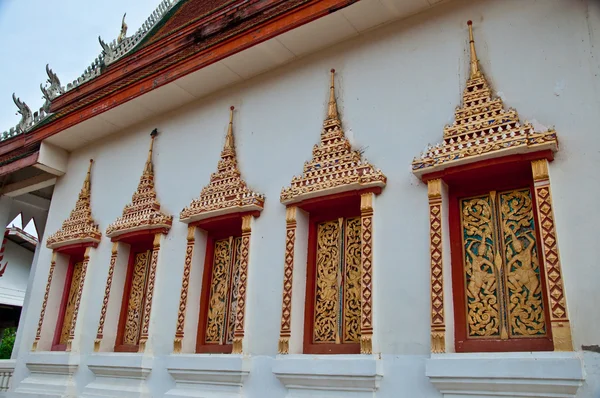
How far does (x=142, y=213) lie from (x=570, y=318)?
4.82m

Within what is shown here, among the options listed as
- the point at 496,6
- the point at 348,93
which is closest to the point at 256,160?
the point at 348,93

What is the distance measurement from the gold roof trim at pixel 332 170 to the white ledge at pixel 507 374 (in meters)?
1.65

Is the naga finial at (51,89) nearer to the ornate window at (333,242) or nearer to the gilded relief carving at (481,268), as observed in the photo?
the ornate window at (333,242)

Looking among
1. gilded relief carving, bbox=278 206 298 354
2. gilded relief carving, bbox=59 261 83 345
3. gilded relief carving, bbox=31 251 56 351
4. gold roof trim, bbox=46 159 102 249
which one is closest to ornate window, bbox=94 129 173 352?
gold roof trim, bbox=46 159 102 249

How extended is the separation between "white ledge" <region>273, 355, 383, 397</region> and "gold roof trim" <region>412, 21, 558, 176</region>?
163 centimetres

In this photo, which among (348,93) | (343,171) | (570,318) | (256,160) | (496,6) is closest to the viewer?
(570,318)

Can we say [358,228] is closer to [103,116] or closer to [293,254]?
[293,254]

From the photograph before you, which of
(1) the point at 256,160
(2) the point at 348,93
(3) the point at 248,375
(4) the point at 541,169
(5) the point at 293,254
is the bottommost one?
(3) the point at 248,375

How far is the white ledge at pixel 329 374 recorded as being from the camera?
4223 millimetres

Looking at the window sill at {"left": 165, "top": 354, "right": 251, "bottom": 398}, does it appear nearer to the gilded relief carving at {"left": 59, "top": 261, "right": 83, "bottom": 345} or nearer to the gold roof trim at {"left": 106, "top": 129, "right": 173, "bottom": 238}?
the gold roof trim at {"left": 106, "top": 129, "right": 173, "bottom": 238}

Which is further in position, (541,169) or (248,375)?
(248,375)

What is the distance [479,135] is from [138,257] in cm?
462

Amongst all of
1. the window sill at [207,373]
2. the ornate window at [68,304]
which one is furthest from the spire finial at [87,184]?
the window sill at [207,373]

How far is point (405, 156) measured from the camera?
4746 mm
